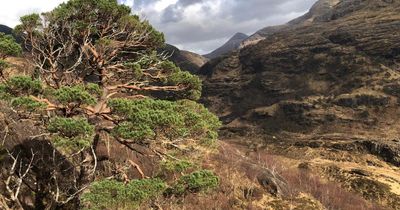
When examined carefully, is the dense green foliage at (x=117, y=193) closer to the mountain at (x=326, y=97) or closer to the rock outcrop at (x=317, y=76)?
the mountain at (x=326, y=97)

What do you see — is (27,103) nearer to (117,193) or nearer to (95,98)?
(95,98)

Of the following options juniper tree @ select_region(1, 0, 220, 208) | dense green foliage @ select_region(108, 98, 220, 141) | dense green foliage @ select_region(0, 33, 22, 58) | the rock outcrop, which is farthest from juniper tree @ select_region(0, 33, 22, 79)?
the rock outcrop

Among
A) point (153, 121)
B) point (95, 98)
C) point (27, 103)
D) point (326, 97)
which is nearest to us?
point (27, 103)

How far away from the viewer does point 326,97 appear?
90.7 m

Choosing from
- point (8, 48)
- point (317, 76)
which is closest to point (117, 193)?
point (8, 48)

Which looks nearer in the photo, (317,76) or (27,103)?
(27,103)

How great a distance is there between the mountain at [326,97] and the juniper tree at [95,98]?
29.8 metres

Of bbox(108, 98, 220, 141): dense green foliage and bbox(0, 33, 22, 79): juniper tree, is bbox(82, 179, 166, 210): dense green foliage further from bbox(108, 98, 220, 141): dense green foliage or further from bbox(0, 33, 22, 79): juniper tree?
bbox(0, 33, 22, 79): juniper tree

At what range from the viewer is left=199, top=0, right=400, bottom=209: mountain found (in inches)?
2371

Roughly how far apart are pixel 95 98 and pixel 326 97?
80622 millimetres

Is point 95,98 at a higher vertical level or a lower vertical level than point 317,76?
higher

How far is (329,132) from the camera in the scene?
3127 inches

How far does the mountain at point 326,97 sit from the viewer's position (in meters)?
60.2

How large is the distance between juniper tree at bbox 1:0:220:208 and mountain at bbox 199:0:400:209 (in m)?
29.8
